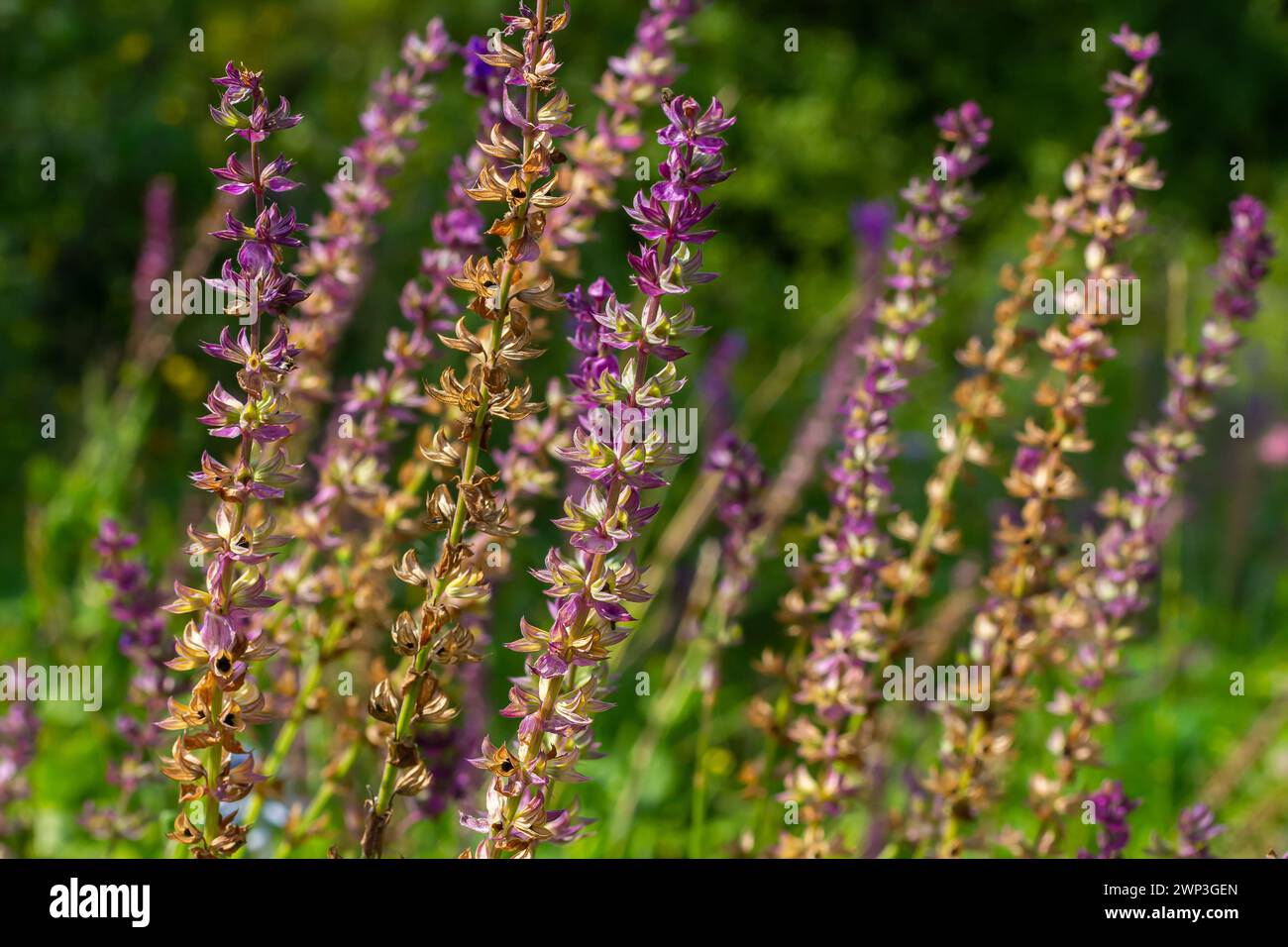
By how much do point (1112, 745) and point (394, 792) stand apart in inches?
149

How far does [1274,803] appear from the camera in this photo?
2.83 m

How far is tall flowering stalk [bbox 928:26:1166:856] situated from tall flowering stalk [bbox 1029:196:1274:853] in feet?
0.41

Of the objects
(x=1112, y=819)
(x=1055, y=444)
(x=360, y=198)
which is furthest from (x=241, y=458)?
(x=1112, y=819)

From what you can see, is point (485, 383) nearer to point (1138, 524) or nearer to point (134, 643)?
point (134, 643)

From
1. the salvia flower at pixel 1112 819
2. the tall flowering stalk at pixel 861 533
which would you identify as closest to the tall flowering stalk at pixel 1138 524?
the salvia flower at pixel 1112 819

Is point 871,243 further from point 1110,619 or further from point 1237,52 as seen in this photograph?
point 1237,52

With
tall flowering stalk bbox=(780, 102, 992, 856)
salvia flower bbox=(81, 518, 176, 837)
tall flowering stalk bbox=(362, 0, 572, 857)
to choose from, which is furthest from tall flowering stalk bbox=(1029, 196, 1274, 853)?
salvia flower bbox=(81, 518, 176, 837)

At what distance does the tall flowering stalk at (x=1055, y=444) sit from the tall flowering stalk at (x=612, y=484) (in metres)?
0.77

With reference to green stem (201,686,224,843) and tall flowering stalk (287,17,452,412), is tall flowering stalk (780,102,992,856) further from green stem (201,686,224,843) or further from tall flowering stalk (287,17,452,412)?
green stem (201,686,224,843)

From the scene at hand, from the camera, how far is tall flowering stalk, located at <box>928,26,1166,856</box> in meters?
1.91

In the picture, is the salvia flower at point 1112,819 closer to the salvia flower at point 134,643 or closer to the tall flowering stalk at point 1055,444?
the tall flowering stalk at point 1055,444

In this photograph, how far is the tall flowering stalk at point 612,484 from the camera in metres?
1.29

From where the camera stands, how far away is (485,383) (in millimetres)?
1282

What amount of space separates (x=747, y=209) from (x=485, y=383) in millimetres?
9352
